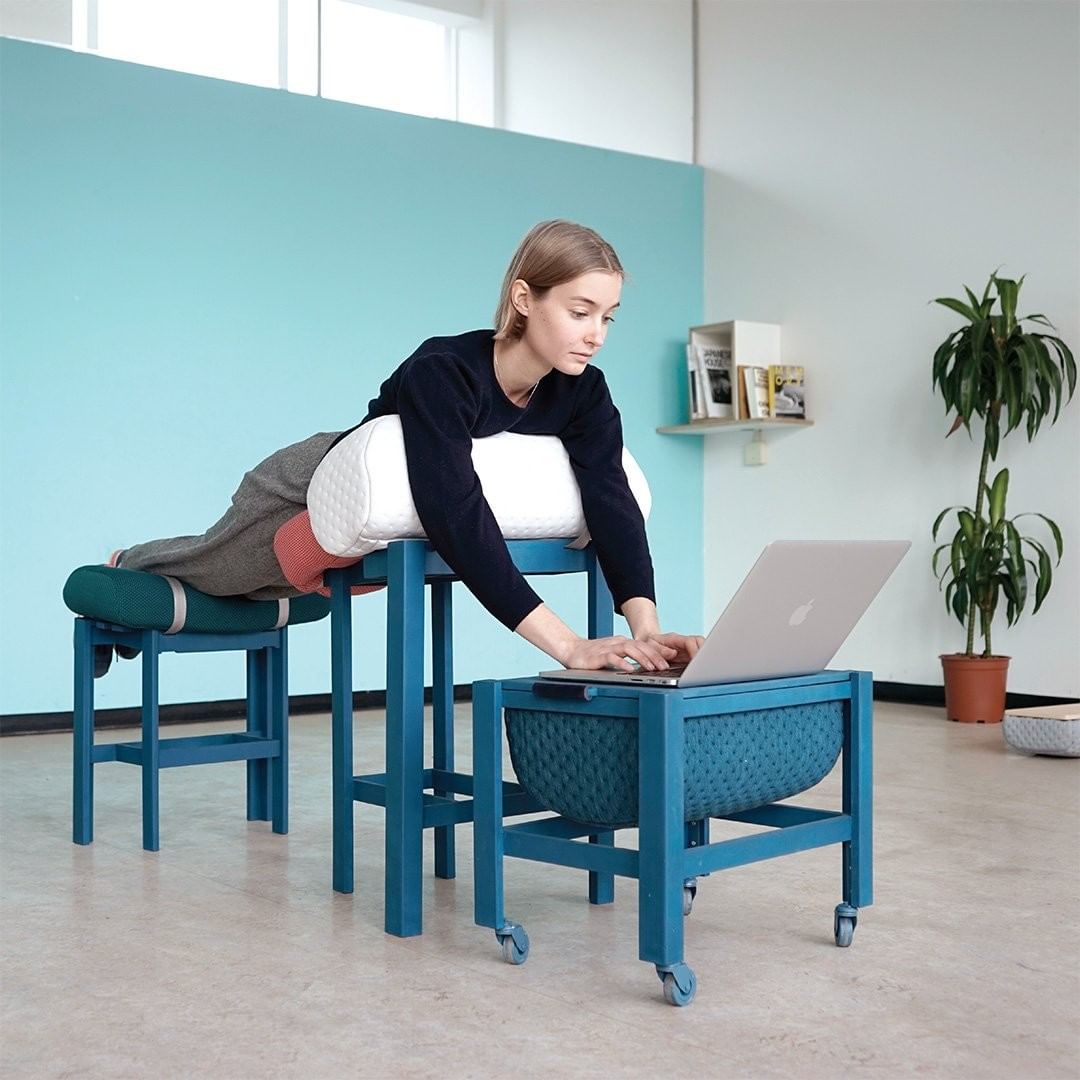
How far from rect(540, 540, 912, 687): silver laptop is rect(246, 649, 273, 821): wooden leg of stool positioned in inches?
49.4

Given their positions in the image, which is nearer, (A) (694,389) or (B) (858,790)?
(B) (858,790)

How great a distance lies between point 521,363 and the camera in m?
2.23

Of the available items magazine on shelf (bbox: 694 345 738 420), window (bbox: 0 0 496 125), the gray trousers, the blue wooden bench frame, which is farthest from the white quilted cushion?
magazine on shelf (bbox: 694 345 738 420)

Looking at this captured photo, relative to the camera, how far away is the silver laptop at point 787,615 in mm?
1769

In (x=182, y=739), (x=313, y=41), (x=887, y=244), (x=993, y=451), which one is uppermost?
(x=313, y=41)

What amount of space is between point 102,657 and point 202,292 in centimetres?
220

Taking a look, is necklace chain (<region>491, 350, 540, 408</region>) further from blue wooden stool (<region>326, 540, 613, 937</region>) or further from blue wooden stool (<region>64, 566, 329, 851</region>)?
blue wooden stool (<region>64, 566, 329, 851</region>)

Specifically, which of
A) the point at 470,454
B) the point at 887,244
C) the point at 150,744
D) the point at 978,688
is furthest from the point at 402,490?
the point at 887,244

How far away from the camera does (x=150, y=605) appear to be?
2.84 metres

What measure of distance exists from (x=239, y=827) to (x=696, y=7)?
183 inches

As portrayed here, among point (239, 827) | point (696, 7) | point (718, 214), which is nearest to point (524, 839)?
point (239, 827)

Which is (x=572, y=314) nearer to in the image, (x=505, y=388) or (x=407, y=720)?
(x=505, y=388)

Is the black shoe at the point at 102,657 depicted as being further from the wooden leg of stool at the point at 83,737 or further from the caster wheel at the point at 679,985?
the caster wheel at the point at 679,985

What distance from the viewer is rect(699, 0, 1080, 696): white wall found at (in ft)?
16.3
